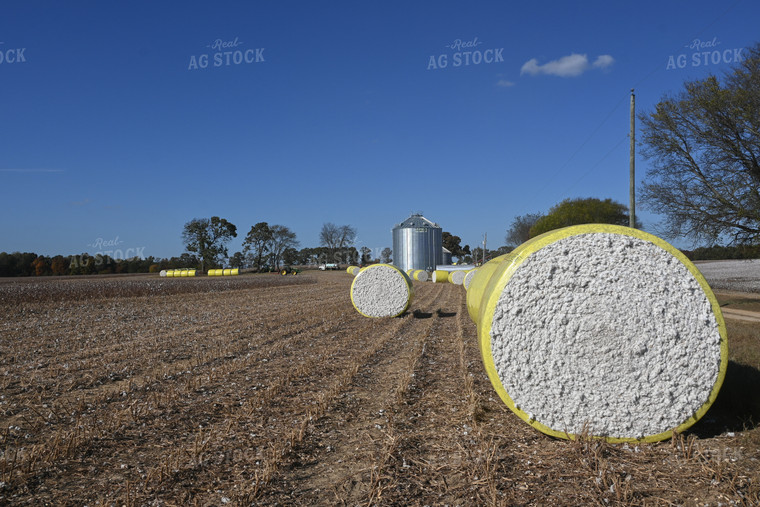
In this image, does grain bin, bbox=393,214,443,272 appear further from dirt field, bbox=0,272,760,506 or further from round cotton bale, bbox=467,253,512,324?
dirt field, bbox=0,272,760,506

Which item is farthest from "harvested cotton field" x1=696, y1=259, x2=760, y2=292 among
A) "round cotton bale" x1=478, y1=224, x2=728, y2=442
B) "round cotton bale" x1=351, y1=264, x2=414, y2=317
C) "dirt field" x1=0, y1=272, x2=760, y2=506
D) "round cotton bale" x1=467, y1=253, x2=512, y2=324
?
"round cotton bale" x1=478, y1=224, x2=728, y2=442

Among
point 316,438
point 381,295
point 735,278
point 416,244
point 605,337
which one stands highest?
point 416,244

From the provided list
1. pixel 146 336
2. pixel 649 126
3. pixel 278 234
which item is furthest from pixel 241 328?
pixel 278 234

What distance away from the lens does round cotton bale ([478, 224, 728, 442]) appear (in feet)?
12.2

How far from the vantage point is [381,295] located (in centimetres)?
1279

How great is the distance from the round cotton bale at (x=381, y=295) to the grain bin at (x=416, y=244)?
37967 mm

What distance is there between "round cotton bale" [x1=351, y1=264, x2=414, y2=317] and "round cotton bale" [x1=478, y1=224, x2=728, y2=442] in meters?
8.74

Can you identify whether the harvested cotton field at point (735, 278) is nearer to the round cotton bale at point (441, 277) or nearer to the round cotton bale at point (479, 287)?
the round cotton bale at point (441, 277)

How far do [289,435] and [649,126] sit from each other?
58.7ft

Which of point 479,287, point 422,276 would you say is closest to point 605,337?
point 479,287

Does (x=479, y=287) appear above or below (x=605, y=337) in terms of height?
above

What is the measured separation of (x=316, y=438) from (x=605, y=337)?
99.3 inches

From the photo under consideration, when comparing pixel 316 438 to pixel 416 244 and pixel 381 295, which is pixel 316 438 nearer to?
pixel 381 295

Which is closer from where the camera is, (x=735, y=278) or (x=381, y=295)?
(x=381, y=295)
